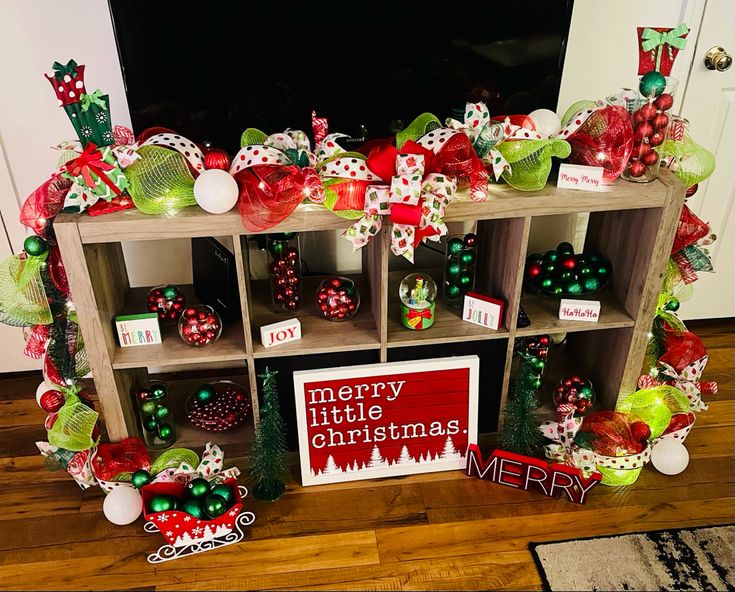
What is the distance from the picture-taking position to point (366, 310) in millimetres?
1891

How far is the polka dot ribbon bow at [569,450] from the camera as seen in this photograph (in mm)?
1871

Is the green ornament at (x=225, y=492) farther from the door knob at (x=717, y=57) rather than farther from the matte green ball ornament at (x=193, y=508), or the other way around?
the door knob at (x=717, y=57)

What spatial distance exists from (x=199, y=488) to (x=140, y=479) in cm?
16

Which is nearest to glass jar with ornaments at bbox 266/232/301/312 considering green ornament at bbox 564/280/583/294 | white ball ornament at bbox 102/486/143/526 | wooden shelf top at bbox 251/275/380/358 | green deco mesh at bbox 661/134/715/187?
wooden shelf top at bbox 251/275/380/358

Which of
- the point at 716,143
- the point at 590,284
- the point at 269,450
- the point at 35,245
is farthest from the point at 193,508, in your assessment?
the point at 716,143

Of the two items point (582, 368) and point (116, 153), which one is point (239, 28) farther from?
point (582, 368)

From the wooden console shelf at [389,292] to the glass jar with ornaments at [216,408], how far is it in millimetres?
33

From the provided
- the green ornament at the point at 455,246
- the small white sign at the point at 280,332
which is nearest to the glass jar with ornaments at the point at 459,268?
the green ornament at the point at 455,246

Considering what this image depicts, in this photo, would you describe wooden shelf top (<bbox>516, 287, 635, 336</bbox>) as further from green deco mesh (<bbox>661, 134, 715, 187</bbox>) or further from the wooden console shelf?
green deco mesh (<bbox>661, 134, 715, 187</bbox>)

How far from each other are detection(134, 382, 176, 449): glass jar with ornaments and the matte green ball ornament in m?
0.27

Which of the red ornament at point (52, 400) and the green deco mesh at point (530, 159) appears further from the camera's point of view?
the red ornament at point (52, 400)

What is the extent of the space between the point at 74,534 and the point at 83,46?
124 centimetres

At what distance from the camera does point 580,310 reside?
182 centimetres

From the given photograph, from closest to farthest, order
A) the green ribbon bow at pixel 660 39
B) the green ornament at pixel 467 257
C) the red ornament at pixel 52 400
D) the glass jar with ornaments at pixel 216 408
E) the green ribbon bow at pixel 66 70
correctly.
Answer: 1. the green ribbon bow at pixel 66 70
2. the green ribbon bow at pixel 660 39
3. the red ornament at pixel 52 400
4. the green ornament at pixel 467 257
5. the glass jar with ornaments at pixel 216 408
